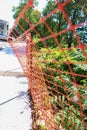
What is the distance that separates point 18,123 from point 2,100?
3.79 feet

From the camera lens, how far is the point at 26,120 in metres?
3.93

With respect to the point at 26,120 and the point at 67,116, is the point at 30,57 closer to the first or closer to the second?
the point at 26,120

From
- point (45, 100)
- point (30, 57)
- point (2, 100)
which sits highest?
point (30, 57)

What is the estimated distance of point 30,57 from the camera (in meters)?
5.11

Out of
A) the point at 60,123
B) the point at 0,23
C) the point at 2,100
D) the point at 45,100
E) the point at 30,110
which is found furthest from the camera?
the point at 0,23

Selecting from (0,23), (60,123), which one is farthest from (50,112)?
(0,23)

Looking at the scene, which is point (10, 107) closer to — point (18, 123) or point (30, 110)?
point (30, 110)

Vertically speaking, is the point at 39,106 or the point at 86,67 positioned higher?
the point at 86,67

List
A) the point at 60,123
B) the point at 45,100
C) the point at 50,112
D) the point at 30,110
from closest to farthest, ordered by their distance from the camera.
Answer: the point at 60,123, the point at 50,112, the point at 45,100, the point at 30,110

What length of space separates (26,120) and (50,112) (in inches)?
17.4

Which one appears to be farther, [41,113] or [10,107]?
[10,107]

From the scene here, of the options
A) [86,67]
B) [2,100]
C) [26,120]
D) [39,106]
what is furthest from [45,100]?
[86,67]

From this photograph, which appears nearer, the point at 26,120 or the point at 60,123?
the point at 60,123

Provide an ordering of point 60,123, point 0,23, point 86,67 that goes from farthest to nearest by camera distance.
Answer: point 0,23
point 86,67
point 60,123
